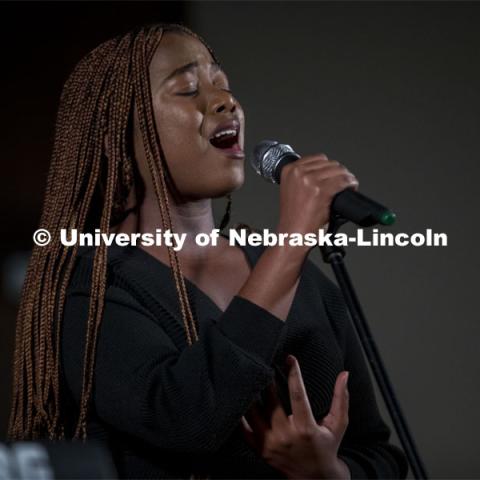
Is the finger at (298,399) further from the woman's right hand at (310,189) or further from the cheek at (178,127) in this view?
the cheek at (178,127)

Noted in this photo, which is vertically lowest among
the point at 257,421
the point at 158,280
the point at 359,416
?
the point at 359,416

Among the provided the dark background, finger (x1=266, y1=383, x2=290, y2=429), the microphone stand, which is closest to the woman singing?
finger (x1=266, y1=383, x2=290, y2=429)

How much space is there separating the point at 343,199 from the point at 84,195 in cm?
52

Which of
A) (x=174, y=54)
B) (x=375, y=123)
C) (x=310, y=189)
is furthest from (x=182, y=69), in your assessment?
(x=375, y=123)

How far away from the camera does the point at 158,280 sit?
4.41ft

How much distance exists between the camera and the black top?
1.12 m

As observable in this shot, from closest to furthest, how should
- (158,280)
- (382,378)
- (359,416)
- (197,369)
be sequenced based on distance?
(382,378) < (197,369) < (158,280) < (359,416)

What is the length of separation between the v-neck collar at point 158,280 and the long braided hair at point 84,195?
0.02 meters

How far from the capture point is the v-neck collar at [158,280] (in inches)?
52.0

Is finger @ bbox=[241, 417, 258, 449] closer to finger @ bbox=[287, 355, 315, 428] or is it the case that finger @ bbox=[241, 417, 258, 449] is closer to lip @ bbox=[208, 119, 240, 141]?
finger @ bbox=[287, 355, 315, 428]

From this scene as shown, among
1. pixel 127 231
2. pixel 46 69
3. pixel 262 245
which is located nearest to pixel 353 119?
pixel 46 69

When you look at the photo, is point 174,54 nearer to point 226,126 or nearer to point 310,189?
point 226,126

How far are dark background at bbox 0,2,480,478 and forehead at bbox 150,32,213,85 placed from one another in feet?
3.24

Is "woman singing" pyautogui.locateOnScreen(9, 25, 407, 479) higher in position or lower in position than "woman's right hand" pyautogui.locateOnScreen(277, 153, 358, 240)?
lower
